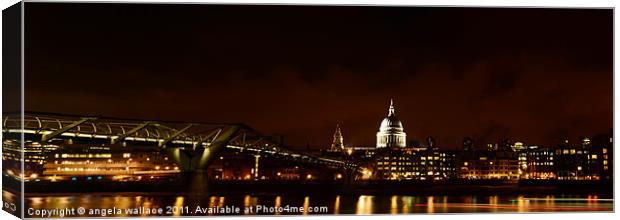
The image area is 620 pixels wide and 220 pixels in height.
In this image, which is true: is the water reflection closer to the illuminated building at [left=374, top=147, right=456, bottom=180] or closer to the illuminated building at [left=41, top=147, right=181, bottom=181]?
the illuminated building at [left=374, top=147, right=456, bottom=180]

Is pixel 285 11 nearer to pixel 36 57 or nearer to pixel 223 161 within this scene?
pixel 36 57

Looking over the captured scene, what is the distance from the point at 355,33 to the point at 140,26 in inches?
142

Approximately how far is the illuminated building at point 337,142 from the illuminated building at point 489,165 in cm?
433

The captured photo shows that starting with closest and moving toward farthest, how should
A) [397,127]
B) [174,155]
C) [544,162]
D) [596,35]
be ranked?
[397,127] → [596,35] → [174,155] → [544,162]

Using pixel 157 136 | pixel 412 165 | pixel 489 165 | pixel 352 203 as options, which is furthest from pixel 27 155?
pixel 412 165

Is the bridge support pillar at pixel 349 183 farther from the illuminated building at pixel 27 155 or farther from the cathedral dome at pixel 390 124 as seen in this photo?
the illuminated building at pixel 27 155

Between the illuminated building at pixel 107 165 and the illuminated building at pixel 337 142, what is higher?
the illuminated building at pixel 337 142

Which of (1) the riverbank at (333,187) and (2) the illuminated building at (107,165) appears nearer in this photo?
(1) the riverbank at (333,187)

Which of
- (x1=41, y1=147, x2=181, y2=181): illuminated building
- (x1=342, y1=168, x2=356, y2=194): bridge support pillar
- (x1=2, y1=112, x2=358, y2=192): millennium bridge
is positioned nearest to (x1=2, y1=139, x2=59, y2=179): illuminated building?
(x1=2, y1=112, x2=358, y2=192): millennium bridge

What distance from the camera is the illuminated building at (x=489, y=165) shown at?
27.7 m

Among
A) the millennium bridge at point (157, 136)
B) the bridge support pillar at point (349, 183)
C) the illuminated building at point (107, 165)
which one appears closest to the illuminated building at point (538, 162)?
the bridge support pillar at point (349, 183)

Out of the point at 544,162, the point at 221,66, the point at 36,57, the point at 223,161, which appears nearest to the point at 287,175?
the point at 223,161

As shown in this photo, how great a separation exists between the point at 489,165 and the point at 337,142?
376 inches

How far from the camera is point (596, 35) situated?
20938 mm
